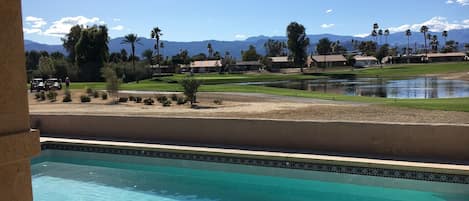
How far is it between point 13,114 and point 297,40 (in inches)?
3683

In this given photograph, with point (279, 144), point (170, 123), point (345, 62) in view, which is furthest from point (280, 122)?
point (345, 62)

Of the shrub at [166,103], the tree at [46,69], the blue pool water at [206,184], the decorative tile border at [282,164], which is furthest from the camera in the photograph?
the tree at [46,69]

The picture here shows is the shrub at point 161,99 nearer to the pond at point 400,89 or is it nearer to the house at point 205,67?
the pond at point 400,89

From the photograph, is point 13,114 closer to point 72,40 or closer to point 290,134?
point 290,134

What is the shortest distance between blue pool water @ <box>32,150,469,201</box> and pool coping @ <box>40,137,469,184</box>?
11 centimetres

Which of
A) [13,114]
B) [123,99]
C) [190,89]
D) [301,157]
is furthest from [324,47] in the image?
[13,114]

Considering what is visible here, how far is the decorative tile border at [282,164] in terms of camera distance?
8.07 metres

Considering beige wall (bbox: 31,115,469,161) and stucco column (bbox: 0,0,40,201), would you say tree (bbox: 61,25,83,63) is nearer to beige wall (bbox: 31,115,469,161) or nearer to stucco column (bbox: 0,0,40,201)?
beige wall (bbox: 31,115,469,161)

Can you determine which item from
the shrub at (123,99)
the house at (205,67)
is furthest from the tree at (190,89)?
the house at (205,67)

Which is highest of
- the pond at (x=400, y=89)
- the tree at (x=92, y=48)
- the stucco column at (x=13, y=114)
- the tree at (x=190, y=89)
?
the tree at (x=92, y=48)

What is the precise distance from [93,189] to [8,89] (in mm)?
7840

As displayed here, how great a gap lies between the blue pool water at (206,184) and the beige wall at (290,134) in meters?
1.13

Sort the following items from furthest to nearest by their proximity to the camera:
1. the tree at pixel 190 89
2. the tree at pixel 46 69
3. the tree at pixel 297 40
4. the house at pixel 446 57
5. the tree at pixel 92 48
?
the house at pixel 446 57, the tree at pixel 297 40, the tree at pixel 92 48, the tree at pixel 46 69, the tree at pixel 190 89

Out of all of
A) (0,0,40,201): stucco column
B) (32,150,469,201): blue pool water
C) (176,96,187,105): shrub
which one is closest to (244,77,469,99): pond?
(176,96,187,105): shrub
